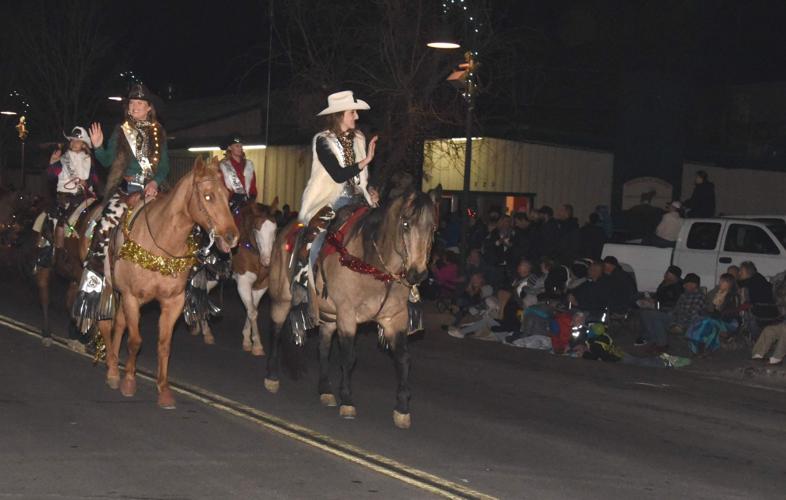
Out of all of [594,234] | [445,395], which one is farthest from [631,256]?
[445,395]

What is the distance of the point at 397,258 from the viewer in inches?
380

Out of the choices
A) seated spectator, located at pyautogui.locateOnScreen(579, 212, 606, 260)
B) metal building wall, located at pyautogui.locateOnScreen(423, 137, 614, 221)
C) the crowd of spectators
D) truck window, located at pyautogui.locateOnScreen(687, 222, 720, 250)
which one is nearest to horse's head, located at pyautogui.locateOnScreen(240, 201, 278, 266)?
the crowd of spectators

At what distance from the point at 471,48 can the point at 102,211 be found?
10.6 meters

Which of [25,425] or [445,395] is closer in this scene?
[25,425]

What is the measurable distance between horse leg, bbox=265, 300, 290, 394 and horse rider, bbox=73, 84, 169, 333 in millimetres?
1694

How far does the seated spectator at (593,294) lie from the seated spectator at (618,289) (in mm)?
97

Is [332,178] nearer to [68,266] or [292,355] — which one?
[292,355]

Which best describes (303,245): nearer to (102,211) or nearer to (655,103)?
(102,211)

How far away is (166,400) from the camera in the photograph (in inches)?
403

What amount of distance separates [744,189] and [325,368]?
68.3 ft

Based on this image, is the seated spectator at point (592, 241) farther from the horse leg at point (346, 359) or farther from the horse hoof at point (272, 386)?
the horse leg at point (346, 359)

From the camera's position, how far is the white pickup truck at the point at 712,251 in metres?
19.3

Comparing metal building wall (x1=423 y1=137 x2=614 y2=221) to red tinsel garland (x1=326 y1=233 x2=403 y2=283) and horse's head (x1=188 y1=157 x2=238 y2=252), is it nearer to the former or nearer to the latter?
red tinsel garland (x1=326 y1=233 x2=403 y2=283)

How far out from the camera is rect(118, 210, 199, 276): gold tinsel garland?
1034 centimetres
